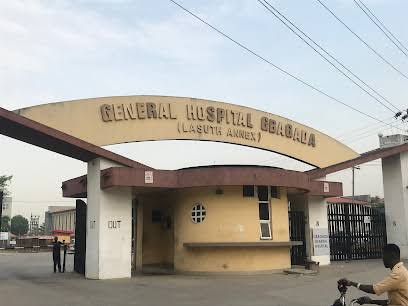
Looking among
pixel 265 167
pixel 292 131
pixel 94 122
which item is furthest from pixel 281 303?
pixel 292 131

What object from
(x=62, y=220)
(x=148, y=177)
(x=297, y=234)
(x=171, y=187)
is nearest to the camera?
(x=148, y=177)

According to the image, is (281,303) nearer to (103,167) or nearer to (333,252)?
(103,167)

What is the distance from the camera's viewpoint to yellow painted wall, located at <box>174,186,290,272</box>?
58.1 ft

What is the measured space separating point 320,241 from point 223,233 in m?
6.60

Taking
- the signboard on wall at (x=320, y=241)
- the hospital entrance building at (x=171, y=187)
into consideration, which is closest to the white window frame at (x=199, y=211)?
the hospital entrance building at (x=171, y=187)

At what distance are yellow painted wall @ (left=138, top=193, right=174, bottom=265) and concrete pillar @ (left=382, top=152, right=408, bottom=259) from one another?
467 inches

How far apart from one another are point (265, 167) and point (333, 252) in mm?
9292

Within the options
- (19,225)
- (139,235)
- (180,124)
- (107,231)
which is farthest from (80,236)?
(19,225)

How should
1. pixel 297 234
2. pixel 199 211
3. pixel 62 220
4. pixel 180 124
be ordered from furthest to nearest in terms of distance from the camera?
pixel 62 220 < pixel 297 234 < pixel 180 124 < pixel 199 211

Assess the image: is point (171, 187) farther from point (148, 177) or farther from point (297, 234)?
point (297, 234)

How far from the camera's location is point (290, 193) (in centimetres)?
2131

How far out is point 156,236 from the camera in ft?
72.1

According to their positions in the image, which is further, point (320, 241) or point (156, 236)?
point (320, 241)

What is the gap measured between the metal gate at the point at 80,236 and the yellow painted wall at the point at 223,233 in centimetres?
381
